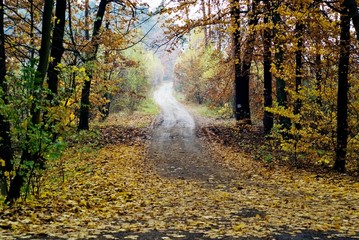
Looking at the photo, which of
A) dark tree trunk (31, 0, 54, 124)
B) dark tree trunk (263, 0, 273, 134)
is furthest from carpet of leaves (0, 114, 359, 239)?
dark tree trunk (263, 0, 273, 134)

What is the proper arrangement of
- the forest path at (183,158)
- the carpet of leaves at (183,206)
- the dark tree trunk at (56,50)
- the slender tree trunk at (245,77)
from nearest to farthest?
the carpet of leaves at (183,206)
the dark tree trunk at (56,50)
the forest path at (183,158)
the slender tree trunk at (245,77)

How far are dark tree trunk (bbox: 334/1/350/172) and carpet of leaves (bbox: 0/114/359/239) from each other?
50.2 inches

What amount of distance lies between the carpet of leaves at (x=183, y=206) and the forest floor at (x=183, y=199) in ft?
0.05

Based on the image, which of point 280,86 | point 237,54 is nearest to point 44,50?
point 280,86

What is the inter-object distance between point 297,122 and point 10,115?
9.84 meters

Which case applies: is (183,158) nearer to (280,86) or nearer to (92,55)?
(280,86)

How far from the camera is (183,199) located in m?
8.96

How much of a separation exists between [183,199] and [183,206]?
2.46ft

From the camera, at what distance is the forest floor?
20.0ft

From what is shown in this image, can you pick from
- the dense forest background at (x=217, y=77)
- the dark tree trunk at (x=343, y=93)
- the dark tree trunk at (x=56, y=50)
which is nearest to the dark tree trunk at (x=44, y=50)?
the dense forest background at (x=217, y=77)

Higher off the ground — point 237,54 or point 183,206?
point 237,54

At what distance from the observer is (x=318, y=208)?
795 centimetres

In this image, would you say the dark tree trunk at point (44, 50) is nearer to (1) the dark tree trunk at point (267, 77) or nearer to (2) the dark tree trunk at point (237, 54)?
(2) the dark tree trunk at point (237, 54)

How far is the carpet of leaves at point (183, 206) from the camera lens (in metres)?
6.01
